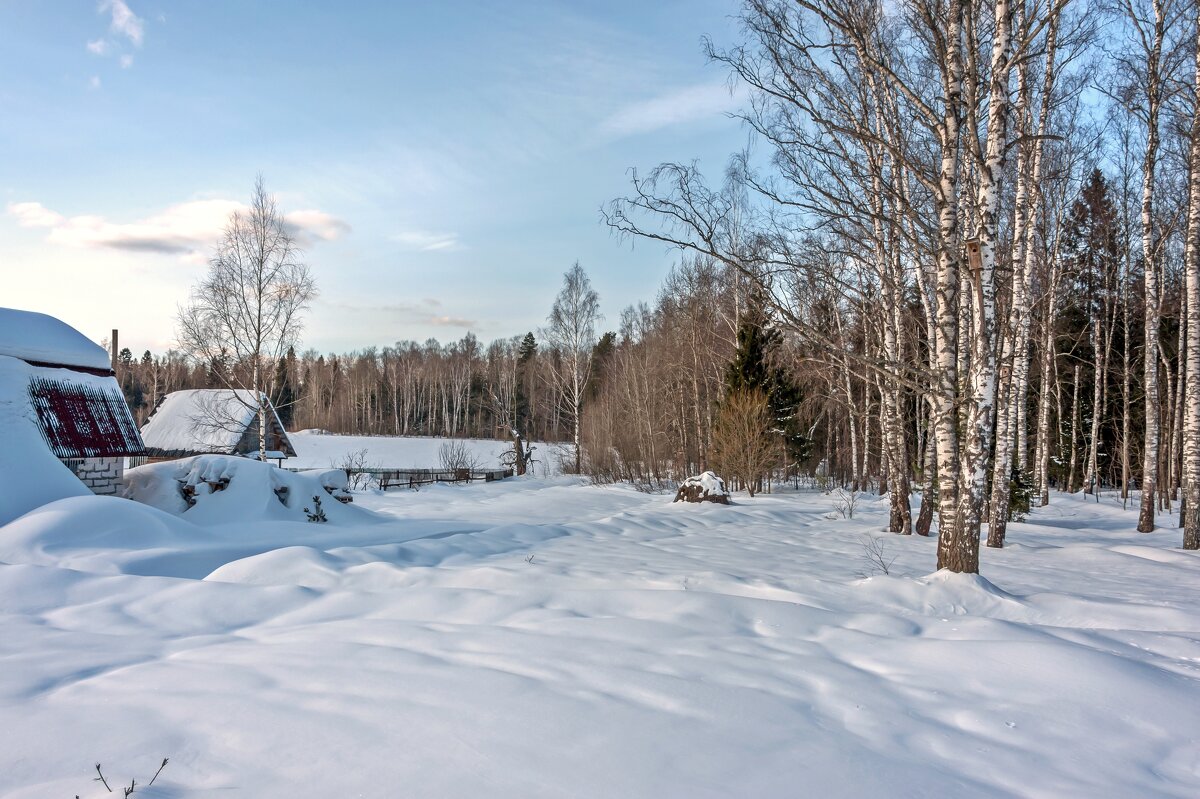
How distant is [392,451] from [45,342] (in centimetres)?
3398

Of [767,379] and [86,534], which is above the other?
[767,379]

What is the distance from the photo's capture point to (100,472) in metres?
10.7

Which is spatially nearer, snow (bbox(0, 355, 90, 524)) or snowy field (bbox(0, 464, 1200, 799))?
snowy field (bbox(0, 464, 1200, 799))

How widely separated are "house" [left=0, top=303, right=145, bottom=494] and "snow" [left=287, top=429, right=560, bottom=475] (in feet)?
77.9

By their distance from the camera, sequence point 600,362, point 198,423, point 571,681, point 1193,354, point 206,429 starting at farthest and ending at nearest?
point 600,362, point 206,429, point 198,423, point 1193,354, point 571,681

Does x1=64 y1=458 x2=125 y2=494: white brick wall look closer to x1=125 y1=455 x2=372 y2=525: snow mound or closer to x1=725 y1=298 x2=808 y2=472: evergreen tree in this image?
x1=125 y1=455 x2=372 y2=525: snow mound

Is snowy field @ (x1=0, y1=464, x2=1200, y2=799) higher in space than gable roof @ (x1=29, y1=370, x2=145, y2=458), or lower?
lower

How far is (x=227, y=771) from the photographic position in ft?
7.93

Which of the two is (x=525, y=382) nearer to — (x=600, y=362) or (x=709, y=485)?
(x=600, y=362)

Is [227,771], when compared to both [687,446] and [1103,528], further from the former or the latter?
[687,446]

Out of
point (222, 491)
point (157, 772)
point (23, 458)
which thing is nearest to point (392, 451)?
point (222, 491)

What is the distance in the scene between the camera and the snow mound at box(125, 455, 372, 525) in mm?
10883

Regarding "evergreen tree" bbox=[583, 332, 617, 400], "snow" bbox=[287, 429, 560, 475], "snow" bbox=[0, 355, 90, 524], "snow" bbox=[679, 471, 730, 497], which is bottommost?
"snow" bbox=[287, 429, 560, 475]

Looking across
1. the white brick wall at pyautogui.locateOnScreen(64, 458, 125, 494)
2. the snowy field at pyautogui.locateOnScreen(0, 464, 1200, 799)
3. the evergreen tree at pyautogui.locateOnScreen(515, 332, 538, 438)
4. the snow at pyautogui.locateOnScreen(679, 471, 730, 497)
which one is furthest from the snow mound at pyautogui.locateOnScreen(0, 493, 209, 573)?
the evergreen tree at pyautogui.locateOnScreen(515, 332, 538, 438)
